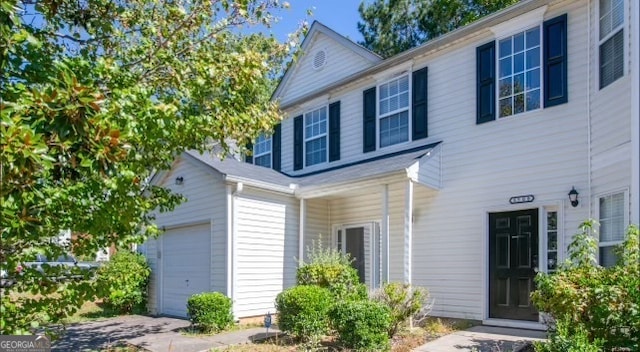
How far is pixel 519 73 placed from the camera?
9.36 metres

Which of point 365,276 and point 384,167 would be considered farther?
point 365,276

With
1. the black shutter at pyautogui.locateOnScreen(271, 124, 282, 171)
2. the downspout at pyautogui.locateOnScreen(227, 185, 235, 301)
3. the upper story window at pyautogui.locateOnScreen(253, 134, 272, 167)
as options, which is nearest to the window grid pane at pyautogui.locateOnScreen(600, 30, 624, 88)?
the downspout at pyautogui.locateOnScreen(227, 185, 235, 301)

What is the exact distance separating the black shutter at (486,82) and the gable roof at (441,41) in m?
0.44

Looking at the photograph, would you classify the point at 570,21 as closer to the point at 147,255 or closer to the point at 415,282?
the point at 415,282

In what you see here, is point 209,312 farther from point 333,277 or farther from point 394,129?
point 394,129

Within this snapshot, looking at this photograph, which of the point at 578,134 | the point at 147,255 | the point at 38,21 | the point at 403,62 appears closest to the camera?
the point at 38,21

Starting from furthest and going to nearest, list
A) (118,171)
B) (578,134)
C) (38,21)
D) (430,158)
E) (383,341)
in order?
(430,158), (578,134), (383,341), (38,21), (118,171)

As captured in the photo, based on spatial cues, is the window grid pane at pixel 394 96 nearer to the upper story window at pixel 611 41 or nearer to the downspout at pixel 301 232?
the downspout at pixel 301 232

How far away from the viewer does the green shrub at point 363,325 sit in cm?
715

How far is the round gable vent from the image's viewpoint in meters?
14.4

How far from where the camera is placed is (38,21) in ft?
17.8

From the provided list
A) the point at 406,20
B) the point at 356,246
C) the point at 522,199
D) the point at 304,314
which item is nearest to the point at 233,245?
the point at 304,314

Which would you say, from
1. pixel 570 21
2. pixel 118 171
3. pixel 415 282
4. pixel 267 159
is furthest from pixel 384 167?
pixel 118 171

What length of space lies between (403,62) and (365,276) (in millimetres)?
5212
